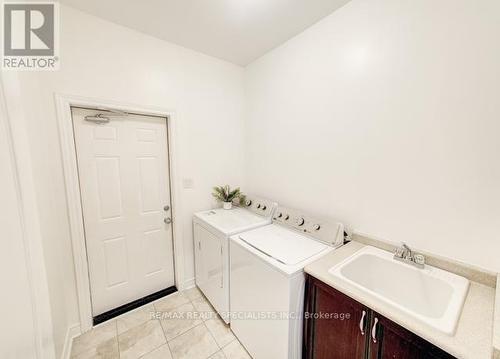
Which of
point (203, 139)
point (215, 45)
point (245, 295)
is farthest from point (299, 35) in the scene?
point (245, 295)

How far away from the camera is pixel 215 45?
2043mm

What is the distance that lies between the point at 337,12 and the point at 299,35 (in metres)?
0.37

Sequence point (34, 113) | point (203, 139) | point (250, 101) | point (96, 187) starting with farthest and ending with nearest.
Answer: point (250, 101)
point (203, 139)
point (96, 187)
point (34, 113)

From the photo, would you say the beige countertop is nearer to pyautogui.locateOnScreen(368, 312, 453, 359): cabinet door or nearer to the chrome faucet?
pyautogui.locateOnScreen(368, 312, 453, 359): cabinet door

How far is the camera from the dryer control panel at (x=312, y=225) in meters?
1.50

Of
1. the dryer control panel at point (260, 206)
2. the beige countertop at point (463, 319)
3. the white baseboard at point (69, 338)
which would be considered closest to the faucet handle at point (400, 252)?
the beige countertop at point (463, 319)

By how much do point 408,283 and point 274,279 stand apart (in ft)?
2.73

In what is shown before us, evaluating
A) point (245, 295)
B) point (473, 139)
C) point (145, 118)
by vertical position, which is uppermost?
point (145, 118)

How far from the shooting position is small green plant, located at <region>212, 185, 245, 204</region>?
94.7 inches

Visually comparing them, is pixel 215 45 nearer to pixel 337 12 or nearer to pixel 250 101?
pixel 250 101

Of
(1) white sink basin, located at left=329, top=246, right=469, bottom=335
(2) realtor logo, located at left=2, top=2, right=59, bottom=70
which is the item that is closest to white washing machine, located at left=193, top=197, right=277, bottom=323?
(1) white sink basin, located at left=329, top=246, right=469, bottom=335

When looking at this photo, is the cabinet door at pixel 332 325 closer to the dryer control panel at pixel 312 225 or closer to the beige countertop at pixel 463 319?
the beige countertop at pixel 463 319

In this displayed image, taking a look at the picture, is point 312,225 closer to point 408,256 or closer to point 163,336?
point 408,256

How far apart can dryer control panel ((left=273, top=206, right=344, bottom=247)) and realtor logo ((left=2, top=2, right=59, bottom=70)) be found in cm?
197
